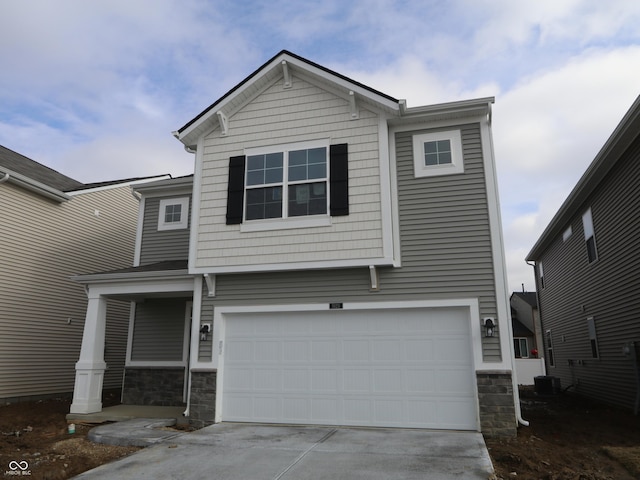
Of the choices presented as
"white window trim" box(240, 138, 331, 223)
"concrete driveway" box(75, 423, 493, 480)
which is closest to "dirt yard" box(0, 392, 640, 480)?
"concrete driveway" box(75, 423, 493, 480)

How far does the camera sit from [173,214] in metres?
12.5

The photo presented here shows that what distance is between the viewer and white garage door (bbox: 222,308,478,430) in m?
7.88

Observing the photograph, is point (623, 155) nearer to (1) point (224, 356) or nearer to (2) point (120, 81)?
(1) point (224, 356)

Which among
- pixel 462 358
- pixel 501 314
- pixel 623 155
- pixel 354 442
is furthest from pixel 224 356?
pixel 623 155

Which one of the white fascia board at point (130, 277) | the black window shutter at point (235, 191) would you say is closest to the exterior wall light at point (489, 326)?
the black window shutter at point (235, 191)

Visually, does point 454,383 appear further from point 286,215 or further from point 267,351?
point 286,215

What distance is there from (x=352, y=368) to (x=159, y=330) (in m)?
5.65

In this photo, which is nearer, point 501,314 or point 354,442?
point 354,442

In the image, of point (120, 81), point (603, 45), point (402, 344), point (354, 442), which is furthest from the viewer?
point (120, 81)

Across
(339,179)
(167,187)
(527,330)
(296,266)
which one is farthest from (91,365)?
Answer: (527,330)

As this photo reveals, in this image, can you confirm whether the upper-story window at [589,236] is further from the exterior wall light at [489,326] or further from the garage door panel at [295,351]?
the garage door panel at [295,351]

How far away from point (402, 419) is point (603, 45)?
27.6ft

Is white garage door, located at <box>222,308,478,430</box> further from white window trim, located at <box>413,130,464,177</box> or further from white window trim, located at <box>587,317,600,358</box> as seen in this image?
white window trim, located at <box>587,317,600,358</box>

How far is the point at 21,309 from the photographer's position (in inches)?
474
